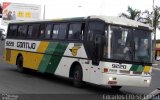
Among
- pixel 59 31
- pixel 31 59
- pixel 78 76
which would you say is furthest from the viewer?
pixel 31 59

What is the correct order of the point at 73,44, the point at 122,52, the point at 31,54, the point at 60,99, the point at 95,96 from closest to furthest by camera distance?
the point at 60,99 < the point at 95,96 < the point at 122,52 < the point at 73,44 < the point at 31,54

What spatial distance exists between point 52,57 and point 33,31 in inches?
114

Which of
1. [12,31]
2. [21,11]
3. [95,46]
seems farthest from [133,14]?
[95,46]

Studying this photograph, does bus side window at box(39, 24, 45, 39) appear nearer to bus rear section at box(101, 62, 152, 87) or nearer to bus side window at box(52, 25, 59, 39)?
bus side window at box(52, 25, 59, 39)

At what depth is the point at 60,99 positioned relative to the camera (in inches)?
535

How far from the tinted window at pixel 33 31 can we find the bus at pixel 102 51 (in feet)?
6.10

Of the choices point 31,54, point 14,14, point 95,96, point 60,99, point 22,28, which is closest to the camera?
point 60,99

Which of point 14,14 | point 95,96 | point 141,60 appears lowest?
point 95,96

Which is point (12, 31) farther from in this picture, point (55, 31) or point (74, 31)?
point (74, 31)

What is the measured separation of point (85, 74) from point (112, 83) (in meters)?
1.51

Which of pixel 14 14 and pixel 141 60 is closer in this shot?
pixel 141 60

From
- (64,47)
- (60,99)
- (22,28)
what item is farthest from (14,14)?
(60,99)

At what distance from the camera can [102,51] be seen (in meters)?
16.0

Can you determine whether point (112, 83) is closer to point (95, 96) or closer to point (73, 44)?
point (95, 96)
